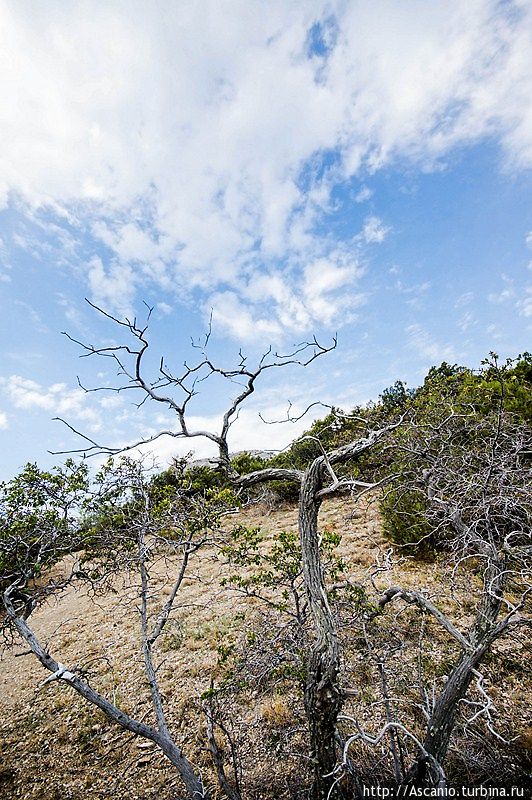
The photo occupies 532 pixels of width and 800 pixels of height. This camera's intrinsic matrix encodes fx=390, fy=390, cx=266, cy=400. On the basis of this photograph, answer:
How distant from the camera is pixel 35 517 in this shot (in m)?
3.75

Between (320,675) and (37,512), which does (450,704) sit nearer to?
(320,675)

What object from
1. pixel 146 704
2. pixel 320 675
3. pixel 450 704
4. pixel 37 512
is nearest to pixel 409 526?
pixel 450 704

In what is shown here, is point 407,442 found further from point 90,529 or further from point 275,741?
point 90,529

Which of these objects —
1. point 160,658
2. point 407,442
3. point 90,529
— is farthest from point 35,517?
point 407,442

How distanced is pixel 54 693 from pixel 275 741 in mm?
4178

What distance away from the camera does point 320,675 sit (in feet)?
7.57

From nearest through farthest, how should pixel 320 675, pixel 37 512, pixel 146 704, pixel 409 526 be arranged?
pixel 320 675 < pixel 37 512 < pixel 146 704 < pixel 409 526

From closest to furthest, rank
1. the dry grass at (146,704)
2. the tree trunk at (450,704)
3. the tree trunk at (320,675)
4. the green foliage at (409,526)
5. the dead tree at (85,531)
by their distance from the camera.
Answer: the tree trunk at (320,675) → the tree trunk at (450,704) → the dead tree at (85,531) → the dry grass at (146,704) → the green foliage at (409,526)

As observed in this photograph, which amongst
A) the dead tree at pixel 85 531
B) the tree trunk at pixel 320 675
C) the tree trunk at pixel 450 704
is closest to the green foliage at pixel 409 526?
the tree trunk at pixel 450 704

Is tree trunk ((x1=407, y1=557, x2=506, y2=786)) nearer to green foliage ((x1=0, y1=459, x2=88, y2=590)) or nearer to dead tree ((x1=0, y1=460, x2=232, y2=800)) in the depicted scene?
dead tree ((x1=0, y1=460, x2=232, y2=800))

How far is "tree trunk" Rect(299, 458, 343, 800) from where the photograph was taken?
7.55 ft

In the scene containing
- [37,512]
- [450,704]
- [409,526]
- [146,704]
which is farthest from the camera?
[409,526]

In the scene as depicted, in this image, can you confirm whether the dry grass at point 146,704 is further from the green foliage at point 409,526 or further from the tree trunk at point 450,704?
the tree trunk at point 450,704

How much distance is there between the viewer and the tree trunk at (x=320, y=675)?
2.30 m
